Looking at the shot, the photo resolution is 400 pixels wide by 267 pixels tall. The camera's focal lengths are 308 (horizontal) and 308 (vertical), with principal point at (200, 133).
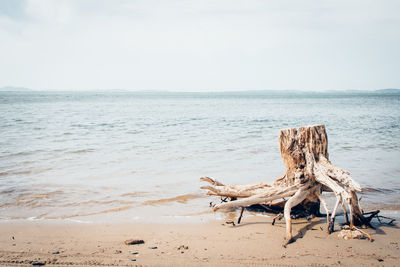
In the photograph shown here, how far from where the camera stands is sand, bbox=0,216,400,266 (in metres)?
3.79

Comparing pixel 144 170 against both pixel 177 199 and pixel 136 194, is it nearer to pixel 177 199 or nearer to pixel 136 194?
pixel 136 194

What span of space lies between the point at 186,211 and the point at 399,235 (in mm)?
3545

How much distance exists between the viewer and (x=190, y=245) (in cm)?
429

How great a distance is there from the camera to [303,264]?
373 centimetres

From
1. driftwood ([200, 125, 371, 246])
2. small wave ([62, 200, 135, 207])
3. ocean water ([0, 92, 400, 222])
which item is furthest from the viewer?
small wave ([62, 200, 135, 207])

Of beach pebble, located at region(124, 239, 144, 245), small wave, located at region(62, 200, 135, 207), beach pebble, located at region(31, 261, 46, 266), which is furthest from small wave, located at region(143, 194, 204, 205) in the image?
beach pebble, located at region(31, 261, 46, 266)

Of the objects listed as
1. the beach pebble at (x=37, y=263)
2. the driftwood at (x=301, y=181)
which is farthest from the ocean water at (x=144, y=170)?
the beach pebble at (x=37, y=263)

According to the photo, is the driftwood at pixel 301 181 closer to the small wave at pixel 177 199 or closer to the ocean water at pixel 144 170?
the ocean water at pixel 144 170

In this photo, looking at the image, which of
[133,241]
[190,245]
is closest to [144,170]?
[133,241]

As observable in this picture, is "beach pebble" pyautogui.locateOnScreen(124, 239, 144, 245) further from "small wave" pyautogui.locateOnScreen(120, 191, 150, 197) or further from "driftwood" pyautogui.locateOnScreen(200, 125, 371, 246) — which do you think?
"small wave" pyautogui.locateOnScreen(120, 191, 150, 197)

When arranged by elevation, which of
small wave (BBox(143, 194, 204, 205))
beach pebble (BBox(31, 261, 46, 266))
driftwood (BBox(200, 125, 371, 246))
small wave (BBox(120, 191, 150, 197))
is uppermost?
driftwood (BBox(200, 125, 371, 246))

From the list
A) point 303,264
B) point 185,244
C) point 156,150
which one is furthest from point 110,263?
point 156,150

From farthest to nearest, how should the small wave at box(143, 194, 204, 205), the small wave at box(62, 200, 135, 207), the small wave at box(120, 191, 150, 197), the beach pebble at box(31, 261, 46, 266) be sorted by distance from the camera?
the small wave at box(120, 191, 150, 197)
the small wave at box(143, 194, 204, 205)
the small wave at box(62, 200, 135, 207)
the beach pebble at box(31, 261, 46, 266)

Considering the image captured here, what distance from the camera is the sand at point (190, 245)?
149 inches
